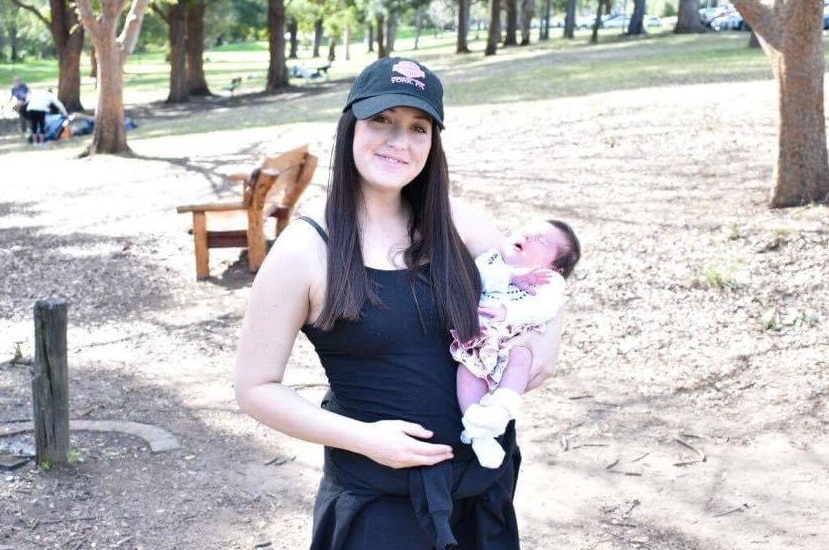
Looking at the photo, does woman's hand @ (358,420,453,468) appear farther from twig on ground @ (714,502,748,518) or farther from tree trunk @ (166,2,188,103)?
tree trunk @ (166,2,188,103)

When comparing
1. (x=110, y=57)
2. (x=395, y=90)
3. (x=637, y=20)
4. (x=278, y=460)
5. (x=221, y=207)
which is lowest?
(x=278, y=460)

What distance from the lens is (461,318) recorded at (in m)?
2.10

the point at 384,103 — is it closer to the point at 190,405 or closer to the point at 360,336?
the point at 360,336

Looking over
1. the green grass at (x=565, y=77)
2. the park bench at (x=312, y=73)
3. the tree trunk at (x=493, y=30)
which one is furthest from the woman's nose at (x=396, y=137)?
the park bench at (x=312, y=73)

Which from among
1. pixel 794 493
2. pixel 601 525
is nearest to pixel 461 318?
pixel 601 525

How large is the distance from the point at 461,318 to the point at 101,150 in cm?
1466

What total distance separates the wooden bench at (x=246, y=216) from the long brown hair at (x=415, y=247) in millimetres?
5693

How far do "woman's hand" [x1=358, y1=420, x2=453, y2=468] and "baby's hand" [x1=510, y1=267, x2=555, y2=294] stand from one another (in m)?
0.49

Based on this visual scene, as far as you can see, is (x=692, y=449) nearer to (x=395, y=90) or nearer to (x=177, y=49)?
(x=395, y=90)

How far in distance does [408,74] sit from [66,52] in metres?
27.3

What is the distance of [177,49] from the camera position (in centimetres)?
3059

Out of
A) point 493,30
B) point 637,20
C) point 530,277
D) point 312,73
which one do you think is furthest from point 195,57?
point 530,277

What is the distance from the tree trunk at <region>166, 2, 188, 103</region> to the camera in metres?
30.6

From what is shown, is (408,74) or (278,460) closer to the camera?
(408,74)
